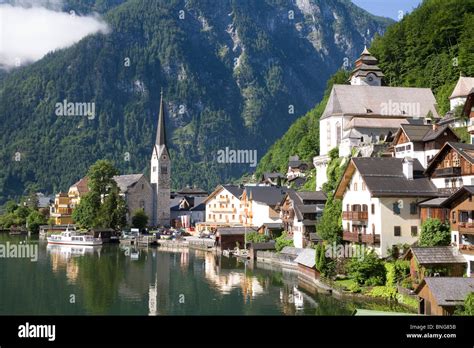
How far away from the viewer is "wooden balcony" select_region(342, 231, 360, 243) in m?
42.7

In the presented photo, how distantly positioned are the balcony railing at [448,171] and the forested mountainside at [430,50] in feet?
100

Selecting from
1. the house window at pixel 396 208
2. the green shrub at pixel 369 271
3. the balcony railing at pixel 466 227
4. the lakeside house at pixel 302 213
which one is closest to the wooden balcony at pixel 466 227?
the balcony railing at pixel 466 227

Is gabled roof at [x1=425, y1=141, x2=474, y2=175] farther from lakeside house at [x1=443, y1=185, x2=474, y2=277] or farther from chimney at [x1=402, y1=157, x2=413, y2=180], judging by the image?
lakeside house at [x1=443, y1=185, x2=474, y2=277]

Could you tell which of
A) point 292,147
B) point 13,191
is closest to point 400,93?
point 292,147

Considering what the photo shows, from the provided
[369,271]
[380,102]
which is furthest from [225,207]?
[369,271]

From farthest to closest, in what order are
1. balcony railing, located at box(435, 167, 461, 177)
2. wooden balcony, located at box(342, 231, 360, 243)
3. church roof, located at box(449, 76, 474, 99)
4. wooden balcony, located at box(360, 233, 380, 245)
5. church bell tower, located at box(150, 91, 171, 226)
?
church bell tower, located at box(150, 91, 171, 226) → church roof, located at box(449, 76, 474, 99) → wooden balcony, located at box(342, 231, 360, 243) → wooden balcony, located at box(360, 233, 380, 245) → balcony railing, located at box(435, 167, 461, 177)

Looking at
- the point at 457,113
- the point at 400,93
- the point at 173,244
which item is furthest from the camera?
the point at 173,244

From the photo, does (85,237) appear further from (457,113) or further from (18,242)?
(457,113)

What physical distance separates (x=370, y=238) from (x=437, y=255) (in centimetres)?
747

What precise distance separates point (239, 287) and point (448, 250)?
55.0 ft

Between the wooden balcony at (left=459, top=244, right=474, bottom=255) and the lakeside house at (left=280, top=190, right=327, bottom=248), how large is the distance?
862 inches

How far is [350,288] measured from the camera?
125 feet

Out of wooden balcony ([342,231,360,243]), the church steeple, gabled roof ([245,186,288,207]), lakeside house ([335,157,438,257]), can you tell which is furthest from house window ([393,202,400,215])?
the church steeple

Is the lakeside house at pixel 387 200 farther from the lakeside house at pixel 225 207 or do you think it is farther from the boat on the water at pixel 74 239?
the boat on the water at pixel 74 239
